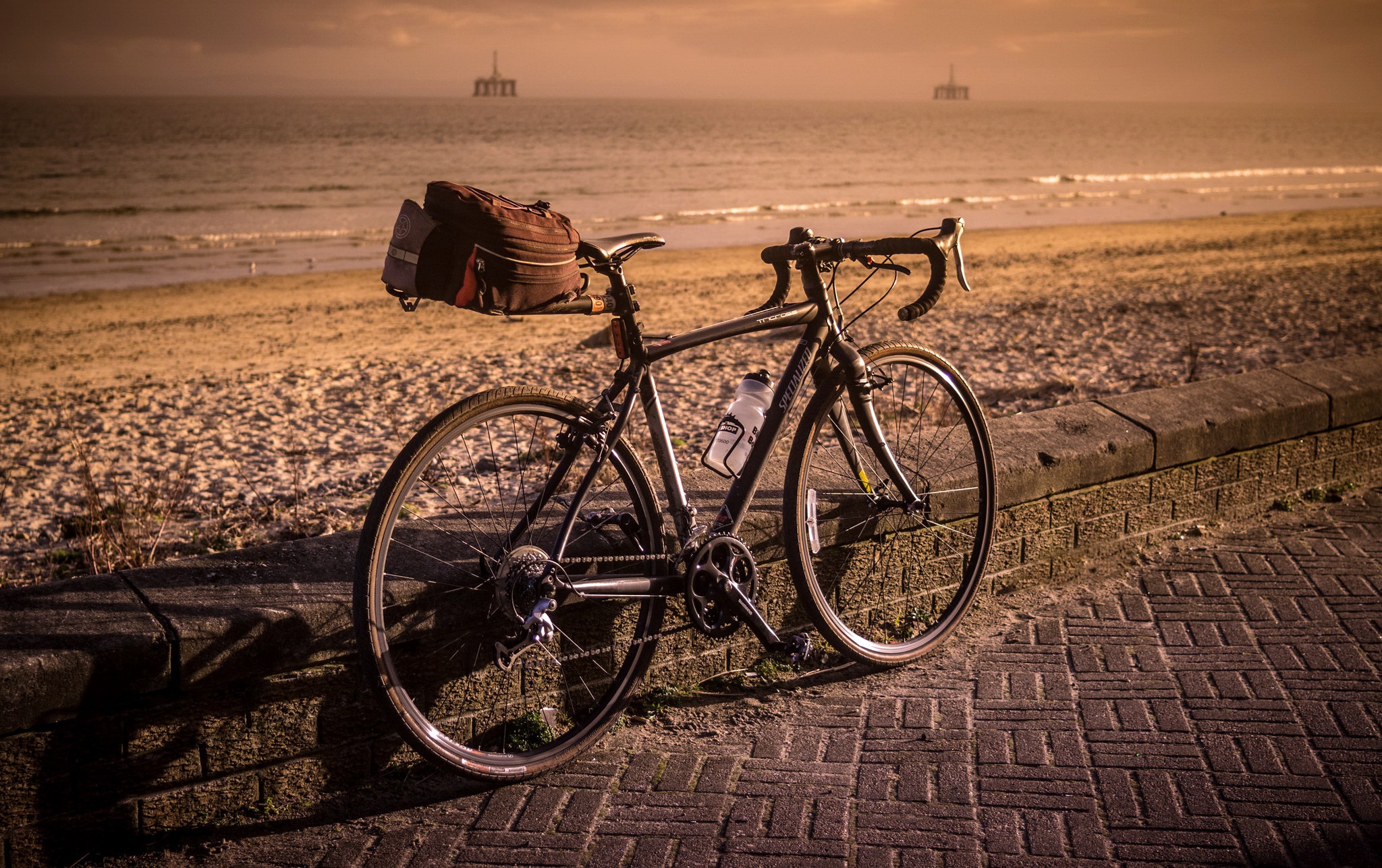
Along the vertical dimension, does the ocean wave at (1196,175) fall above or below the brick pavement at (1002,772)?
above

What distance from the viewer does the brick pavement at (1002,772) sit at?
2.59 m

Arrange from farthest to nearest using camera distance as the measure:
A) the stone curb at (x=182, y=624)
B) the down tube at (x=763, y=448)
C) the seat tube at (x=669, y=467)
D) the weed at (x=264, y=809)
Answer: the down tube at (x=763, y=448) < the seat tube at (x=669, y=467) < the weed at (x=264, y=809) < the stone curb at (x=182, y=624)

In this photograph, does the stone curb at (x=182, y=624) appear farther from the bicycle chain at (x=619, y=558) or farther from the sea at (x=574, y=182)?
the sea at (x=574, y=182)

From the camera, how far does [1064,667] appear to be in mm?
3547

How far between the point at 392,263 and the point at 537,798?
4.77ft

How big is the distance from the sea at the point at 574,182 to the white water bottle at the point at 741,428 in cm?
1413

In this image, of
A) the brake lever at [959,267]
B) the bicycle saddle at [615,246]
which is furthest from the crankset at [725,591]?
the brake lever at [959,267]

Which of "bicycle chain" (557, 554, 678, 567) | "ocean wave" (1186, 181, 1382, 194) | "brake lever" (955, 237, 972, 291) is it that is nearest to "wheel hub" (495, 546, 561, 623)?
"bicycle chain" (557, 554, 678, 567)

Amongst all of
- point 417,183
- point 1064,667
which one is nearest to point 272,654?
point 1064,667

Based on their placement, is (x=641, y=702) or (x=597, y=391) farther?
(x=597, y=391)

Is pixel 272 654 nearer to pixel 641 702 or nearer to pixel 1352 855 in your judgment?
pixel 641 702

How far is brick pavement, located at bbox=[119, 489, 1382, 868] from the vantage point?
2586 millimetres

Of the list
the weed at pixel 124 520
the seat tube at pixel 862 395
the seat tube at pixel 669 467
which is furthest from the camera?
the weed at pixel 124 520

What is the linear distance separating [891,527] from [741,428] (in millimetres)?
770
